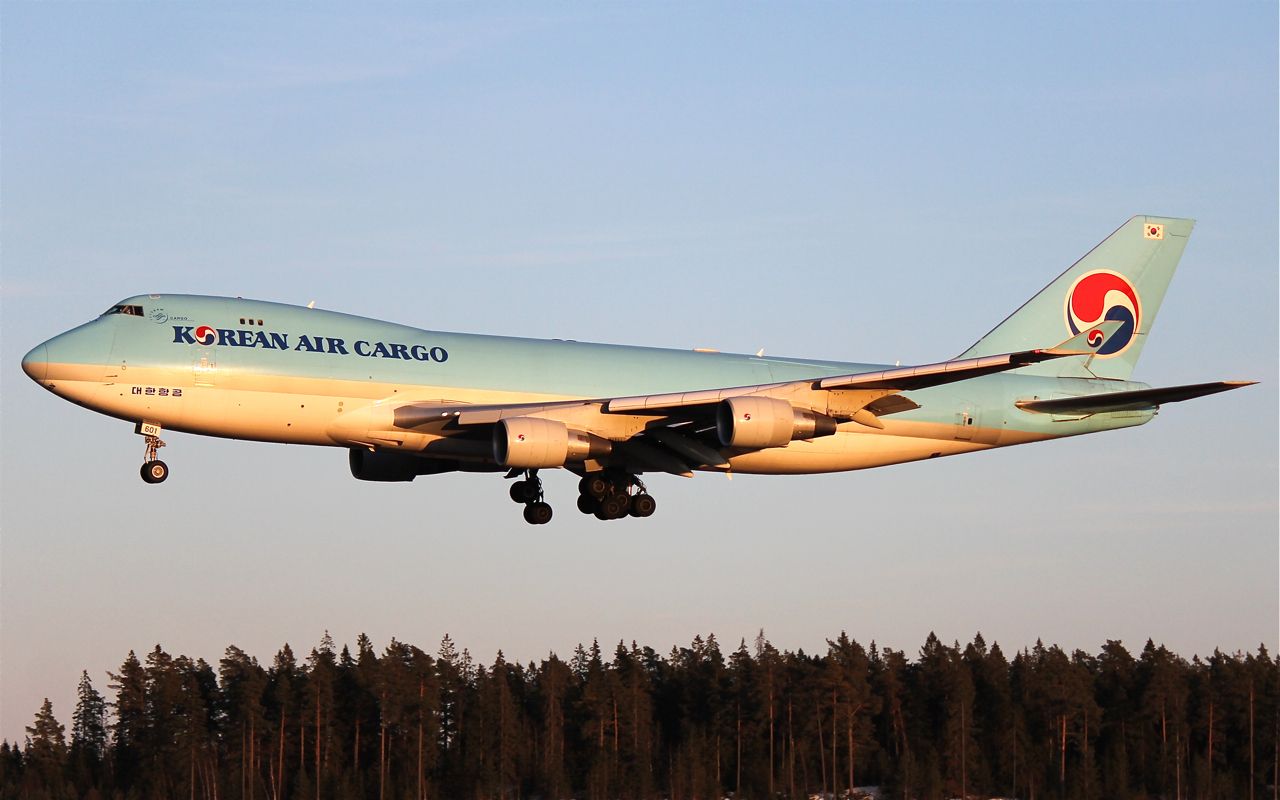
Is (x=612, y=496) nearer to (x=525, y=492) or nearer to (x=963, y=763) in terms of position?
(x=525, y=492)

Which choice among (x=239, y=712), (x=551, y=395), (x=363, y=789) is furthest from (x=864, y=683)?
(x=551, y=395)

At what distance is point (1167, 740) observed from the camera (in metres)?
97.6

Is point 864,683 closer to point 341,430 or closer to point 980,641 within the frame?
Result: point 980,641

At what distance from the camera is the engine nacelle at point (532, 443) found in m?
42.1

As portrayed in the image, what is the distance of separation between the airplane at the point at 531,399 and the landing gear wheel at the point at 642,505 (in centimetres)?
4

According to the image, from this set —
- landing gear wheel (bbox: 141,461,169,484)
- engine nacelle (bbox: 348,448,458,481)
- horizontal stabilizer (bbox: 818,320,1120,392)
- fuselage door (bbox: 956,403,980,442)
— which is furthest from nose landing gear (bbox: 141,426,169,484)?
fuselage door (bbox: 956,403,980,442)

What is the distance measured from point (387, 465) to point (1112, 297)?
23.8 m

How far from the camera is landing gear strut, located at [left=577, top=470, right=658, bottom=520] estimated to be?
47.4m

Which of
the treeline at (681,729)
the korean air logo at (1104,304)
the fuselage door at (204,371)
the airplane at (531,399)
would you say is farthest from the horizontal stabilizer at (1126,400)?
the treeline at (681,729)

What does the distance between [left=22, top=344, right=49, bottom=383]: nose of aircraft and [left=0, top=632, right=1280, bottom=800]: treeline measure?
52.2m

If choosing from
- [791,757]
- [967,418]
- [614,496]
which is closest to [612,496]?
[614,496]

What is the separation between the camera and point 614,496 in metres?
47.4

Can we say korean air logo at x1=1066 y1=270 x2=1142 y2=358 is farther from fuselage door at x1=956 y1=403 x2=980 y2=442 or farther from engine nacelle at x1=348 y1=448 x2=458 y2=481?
engine nacelle at x1=348 y1=448 x2=458 y2=481

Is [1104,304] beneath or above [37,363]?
above
